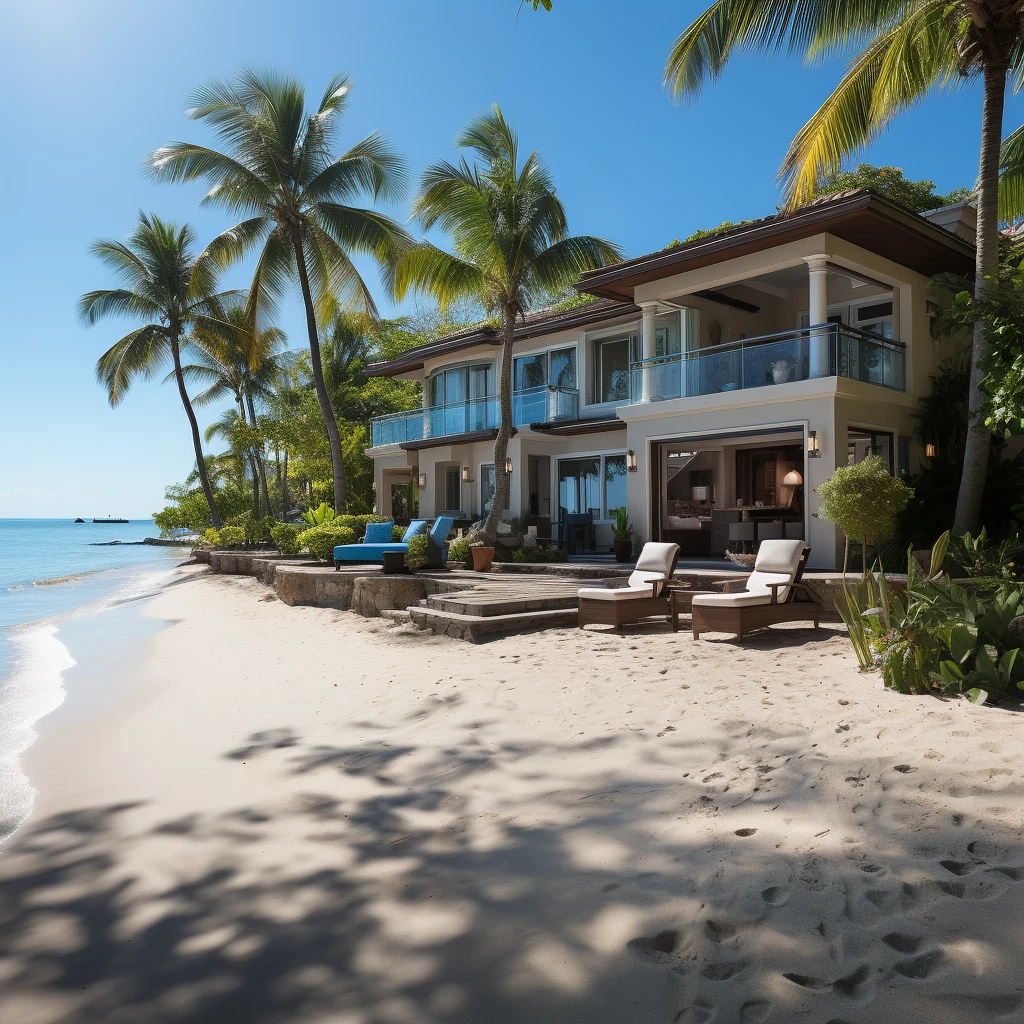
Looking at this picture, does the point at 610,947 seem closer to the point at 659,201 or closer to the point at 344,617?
the point at 344,617

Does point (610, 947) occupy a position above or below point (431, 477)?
below

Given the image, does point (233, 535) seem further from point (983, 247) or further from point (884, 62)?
A: point (983, 247)

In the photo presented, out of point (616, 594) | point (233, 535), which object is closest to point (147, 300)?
point (233, 535)

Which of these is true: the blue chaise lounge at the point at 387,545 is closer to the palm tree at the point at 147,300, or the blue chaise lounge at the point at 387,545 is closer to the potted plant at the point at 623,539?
the potted plant at the point at 623,539

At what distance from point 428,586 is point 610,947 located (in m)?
9.65

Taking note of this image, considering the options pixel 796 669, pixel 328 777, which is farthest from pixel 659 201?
pixel 328 777

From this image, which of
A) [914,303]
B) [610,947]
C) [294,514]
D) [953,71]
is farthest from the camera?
[294,514]

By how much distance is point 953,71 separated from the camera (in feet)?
35.6

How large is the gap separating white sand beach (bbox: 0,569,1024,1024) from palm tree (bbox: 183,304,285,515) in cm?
1861

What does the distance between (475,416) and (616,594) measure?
40.6 feet

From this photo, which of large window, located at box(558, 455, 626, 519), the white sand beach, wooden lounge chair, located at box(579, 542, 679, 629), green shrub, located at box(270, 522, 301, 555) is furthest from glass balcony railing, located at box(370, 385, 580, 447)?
the white sand beach

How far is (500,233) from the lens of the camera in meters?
15.2

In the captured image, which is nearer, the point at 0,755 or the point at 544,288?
the point at 0,755

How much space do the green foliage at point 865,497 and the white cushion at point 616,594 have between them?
2.32m
